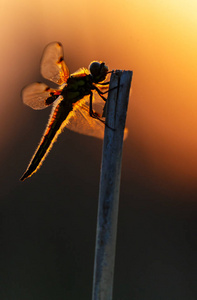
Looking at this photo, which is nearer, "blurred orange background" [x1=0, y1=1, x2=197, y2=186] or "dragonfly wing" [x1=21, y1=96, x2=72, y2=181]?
"dragonfly wing" [x1=21, y1=96, x2=72, y2=181]

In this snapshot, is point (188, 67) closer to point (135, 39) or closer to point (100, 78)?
point (135, 39)

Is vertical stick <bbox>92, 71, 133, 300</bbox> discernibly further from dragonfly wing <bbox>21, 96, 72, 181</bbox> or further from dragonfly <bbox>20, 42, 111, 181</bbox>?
dragonfly wing <bbox>21, 96, 72, 181</bbox>

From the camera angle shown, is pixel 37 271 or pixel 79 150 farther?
pixel 79 150

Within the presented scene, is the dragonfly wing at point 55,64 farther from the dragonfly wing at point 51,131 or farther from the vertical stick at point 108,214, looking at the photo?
the vertical stick at point 108,214

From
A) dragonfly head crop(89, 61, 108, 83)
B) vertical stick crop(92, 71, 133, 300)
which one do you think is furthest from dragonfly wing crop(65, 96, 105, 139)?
vertical stick crop(92, 71, 133, 300)

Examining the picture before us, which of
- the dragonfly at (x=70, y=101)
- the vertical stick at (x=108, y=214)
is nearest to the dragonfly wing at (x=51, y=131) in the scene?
the dragonfly at (x=70, y=101)

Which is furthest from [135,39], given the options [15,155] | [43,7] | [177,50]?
[15,155]
